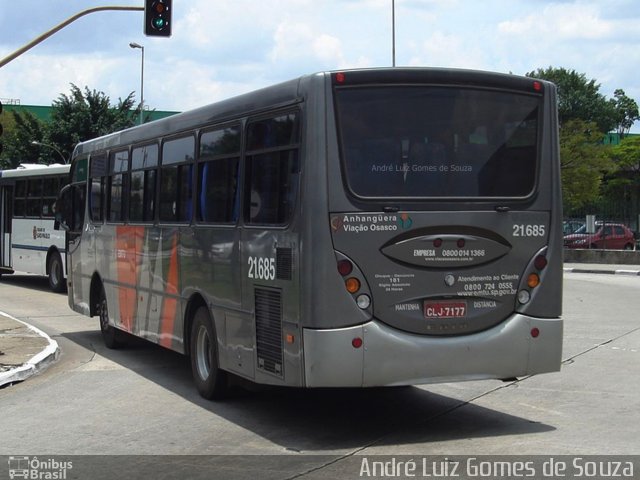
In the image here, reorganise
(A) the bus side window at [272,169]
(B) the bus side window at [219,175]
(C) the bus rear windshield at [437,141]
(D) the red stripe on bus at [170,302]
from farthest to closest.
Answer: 1. (D) the red stripe on bus at [170,302]
2. (B) the bus side window at [219,175]
3. (A) the bus side window at [272,169]
4. (C) the bus rear windshield at [437,141]

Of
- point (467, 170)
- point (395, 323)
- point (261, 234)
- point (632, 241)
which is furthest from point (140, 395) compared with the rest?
point (632, 241)

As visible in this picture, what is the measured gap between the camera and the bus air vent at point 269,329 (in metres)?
8.31

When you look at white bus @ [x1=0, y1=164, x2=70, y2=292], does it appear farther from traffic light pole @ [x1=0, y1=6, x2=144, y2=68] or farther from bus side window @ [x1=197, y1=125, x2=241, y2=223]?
bus side window @ [x1=197, y1=125, x2=241, y2=223]

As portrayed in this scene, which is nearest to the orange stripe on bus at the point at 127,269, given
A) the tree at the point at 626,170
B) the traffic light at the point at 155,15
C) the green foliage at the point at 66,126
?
the traffic light at the point at 155,15

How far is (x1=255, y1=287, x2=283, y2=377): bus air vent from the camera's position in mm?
8312

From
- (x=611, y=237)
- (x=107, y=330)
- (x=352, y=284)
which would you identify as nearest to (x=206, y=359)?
(x=352, y=284)

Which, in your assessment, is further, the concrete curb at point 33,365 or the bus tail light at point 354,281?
the concrete curb at point 33,365

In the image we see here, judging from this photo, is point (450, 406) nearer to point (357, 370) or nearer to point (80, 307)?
point (357, 370)

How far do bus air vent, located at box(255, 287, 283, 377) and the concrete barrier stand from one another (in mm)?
29994

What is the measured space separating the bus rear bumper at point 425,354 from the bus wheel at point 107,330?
6725 mm

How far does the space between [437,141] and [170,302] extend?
14.0 feet

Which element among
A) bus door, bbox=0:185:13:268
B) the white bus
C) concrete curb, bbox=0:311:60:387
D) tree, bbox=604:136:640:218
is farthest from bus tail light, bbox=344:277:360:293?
tree, bbox=604:136:640:218

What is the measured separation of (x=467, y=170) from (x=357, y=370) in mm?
1995

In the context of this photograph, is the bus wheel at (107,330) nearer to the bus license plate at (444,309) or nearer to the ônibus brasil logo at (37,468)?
the ônibus brasil logo at (37,468)
